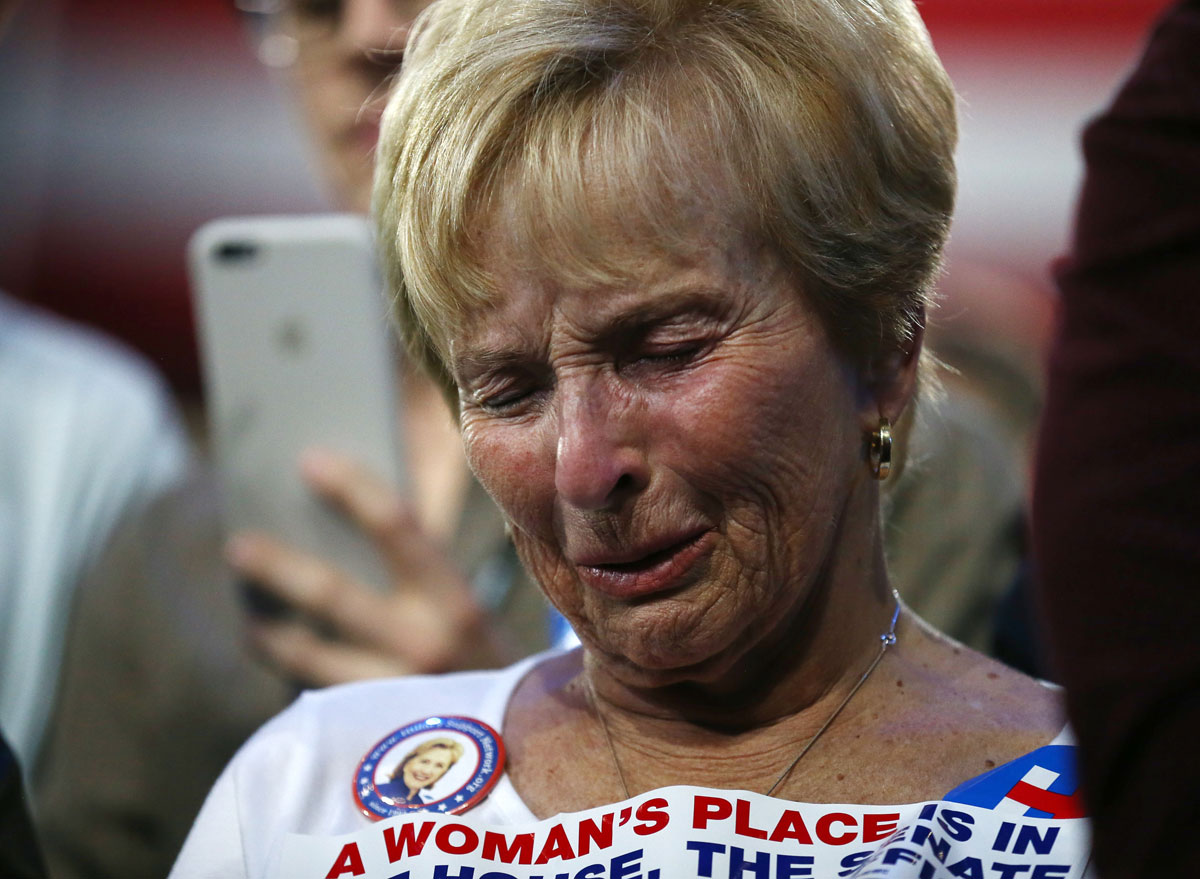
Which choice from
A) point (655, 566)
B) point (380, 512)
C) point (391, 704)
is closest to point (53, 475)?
point (380, 512)

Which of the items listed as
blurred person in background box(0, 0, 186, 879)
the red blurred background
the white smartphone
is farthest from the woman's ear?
the red blurred background

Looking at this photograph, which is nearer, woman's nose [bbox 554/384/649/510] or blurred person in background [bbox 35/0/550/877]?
woman's nose [bbox 554/384/649/510]

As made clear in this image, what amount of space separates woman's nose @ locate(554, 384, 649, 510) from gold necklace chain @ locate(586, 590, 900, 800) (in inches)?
14.7

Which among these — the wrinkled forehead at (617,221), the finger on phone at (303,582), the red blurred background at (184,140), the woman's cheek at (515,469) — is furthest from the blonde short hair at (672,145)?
the red blurred background at (184,140)

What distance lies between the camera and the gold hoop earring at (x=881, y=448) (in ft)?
5.19

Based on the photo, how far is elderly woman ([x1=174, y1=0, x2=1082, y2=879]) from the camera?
1422mm

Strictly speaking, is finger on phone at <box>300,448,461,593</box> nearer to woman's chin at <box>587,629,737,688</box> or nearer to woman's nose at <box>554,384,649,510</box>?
woman's chin at <box>587,629,737,688</box>

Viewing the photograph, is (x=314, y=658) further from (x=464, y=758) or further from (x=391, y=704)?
(x=464, y=758)

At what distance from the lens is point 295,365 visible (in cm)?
267

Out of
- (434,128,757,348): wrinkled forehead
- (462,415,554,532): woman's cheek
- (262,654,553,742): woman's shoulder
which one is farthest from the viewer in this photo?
(262,654,553,742): woman's shoulder

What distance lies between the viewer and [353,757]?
1726mm

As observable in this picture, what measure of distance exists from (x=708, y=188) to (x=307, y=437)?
149 cm

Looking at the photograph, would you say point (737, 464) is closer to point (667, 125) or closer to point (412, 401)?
point (667, 125)

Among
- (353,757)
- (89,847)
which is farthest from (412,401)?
(353,757)
